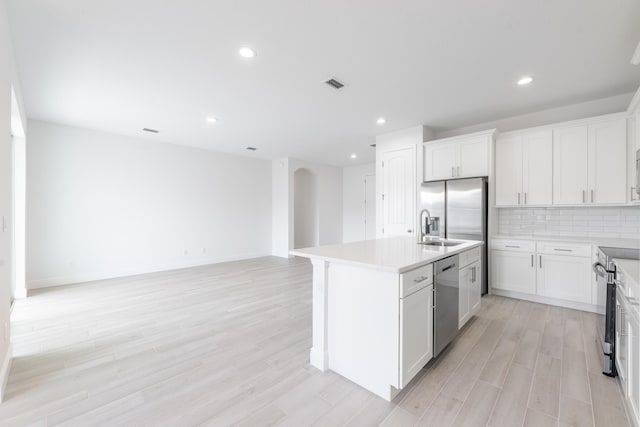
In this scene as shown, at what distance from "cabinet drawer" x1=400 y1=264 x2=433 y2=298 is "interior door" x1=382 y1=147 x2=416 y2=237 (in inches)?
107

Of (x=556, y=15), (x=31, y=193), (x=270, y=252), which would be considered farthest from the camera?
(x=270, y=252)

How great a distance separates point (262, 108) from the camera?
3760 mm

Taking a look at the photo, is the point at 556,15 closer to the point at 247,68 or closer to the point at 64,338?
the point at 247,68

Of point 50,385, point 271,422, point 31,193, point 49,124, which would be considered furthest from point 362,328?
point 49,124

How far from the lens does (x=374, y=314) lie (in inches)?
71.5

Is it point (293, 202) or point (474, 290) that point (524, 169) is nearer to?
point (474, 290)

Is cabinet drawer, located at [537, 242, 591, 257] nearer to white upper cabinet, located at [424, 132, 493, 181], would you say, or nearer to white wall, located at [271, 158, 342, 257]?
white upper cabinet, located at [424, 132, 493, 181]

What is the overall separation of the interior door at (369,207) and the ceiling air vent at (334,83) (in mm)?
5276

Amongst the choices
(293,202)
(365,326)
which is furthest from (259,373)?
(293,202)

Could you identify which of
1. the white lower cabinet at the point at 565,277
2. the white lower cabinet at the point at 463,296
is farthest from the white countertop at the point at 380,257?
the white lower cabinet at the point at 565,277

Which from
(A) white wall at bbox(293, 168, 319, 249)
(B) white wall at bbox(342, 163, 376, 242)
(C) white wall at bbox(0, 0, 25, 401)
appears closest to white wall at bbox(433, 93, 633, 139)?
(B) white wall at bbox(342, 163, 376, 242)

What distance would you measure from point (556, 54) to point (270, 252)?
265 inches

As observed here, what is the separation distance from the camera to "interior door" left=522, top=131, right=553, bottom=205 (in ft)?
11.8

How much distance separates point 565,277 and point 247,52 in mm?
4444
